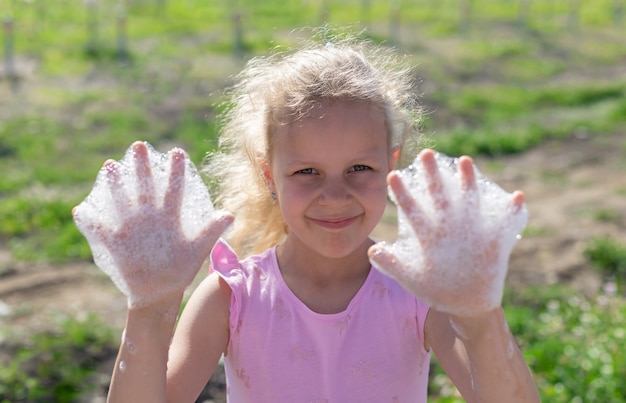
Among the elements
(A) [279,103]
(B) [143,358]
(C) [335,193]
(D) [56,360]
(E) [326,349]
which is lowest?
(D) [56,360]

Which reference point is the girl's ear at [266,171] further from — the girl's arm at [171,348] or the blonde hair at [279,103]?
the girl's arm at [171,348]

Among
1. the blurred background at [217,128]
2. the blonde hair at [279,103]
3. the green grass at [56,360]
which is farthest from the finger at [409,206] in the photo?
the green grass at [56,360]

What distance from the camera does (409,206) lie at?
5.61ft

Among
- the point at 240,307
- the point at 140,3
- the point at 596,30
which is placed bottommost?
the point at 596,30

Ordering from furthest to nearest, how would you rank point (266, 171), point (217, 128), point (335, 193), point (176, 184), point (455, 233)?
point (217, 128), point (266, 171), point (335, 193), point (176, 184), point (455, 233)

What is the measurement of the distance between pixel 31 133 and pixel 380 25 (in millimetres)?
7835

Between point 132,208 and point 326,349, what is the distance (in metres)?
0.52

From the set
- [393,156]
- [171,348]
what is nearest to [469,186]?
[393,156]

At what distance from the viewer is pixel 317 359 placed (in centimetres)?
204

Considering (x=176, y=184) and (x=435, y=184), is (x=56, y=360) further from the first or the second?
(x=435, y=184)

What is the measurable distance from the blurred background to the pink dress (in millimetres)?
783

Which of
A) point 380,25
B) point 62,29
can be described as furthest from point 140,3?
point 380,25

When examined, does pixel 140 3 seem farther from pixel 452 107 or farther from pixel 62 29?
pixel 452 107

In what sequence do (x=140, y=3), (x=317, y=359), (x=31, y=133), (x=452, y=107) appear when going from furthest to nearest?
(x=140, y=3)
(x=452, y=107)
(x=31, y=133)
(x=317, y=359)
